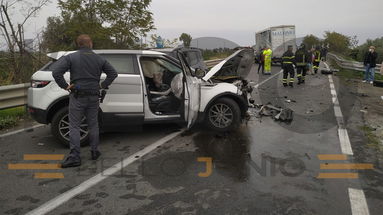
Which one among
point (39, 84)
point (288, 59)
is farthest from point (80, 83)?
point (288, 59)

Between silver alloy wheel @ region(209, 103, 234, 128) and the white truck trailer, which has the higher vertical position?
the white truck trailer

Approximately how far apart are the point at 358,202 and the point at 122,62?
13.7 ft

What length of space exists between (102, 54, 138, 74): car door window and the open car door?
34.4 inches

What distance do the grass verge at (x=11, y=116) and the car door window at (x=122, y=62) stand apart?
2866mm

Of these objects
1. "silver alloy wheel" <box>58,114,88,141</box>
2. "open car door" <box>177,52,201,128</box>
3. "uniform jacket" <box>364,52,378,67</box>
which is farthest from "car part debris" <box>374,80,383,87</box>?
"silver alloy wheel" <box>58,114,88,141</box>

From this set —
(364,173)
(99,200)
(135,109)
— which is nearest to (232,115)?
(135,109)

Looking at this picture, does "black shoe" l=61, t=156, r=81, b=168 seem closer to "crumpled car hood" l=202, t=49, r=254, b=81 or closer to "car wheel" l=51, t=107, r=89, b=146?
"car wheel" l=51, t=107, r=89, b=146

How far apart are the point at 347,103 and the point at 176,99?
6.06 m

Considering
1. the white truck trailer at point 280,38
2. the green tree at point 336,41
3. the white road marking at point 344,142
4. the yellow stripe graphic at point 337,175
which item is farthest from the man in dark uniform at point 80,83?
the green tree at point 336,41

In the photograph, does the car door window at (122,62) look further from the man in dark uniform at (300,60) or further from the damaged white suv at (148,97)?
the man in dark uniform at (300,60)

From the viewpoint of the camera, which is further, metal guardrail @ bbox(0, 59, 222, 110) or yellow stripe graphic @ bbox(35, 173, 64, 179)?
metal guardrail @ bbox(0, 59, 222, 110)

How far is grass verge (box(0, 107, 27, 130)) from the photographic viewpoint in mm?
6176

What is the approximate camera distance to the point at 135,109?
17.0 ft

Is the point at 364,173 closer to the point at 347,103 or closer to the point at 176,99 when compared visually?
the point at 176,99
